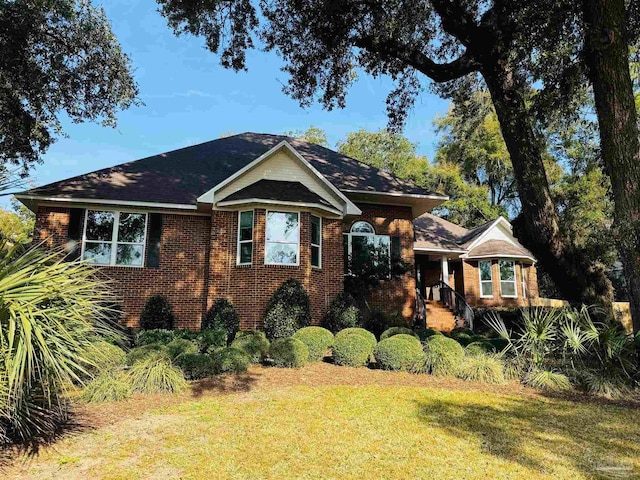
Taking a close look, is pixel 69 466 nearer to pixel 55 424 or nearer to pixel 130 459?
pixel 130 459

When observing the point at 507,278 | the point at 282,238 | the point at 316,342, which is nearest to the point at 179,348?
the point at 316,342

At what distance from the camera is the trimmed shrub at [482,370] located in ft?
29.6

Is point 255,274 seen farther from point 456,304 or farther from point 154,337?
point 456,304

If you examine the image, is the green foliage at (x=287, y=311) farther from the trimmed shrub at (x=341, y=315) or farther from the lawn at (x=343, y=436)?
the lawn at (x=343, y=436)

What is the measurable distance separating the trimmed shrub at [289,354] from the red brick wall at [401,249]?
699 cm

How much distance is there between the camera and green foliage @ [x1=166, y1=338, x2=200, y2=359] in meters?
9.09

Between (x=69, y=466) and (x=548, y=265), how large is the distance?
10.3 metres

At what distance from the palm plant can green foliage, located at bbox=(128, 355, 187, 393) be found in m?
2.21

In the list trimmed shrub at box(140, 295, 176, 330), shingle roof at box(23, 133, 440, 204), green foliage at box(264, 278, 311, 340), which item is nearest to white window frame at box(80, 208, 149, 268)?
shingle roof at box(23, 133, 440, 204)

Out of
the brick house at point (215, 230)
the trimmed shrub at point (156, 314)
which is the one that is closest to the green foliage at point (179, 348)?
the brick house at point (215, 230)

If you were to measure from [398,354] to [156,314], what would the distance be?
7879 millimetres

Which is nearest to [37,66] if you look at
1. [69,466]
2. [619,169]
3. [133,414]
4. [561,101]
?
[133,414]

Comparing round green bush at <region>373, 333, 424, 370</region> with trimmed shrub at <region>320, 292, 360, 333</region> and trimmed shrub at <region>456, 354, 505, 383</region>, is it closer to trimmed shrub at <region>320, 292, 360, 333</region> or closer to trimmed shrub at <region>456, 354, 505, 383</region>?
trimmed shrub at <region>456, 354, 505, 383</region>

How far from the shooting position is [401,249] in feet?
56.0
